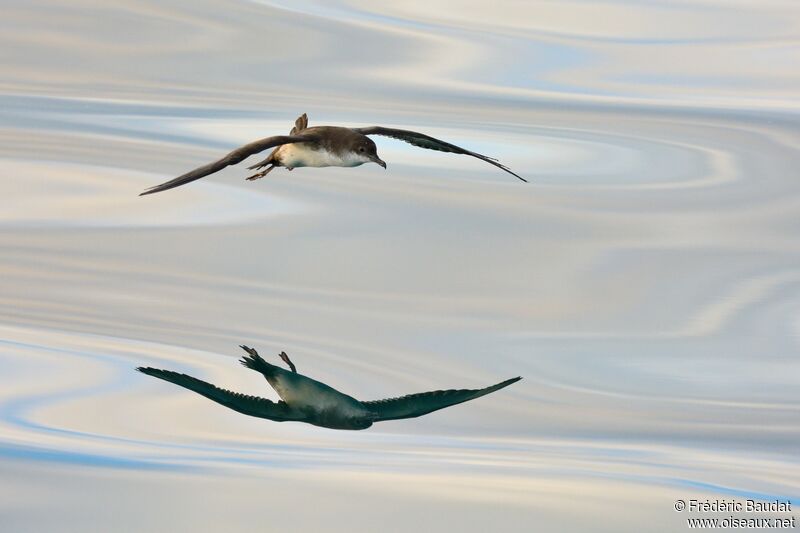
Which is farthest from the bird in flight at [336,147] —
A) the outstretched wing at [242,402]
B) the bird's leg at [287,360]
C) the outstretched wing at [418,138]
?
the outstretched wing at [242,402]

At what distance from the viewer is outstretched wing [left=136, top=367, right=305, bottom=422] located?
7.56 meters

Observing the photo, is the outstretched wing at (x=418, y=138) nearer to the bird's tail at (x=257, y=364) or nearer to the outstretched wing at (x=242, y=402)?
the bird's tail at (x=257, y=364)

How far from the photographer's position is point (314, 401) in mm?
7797

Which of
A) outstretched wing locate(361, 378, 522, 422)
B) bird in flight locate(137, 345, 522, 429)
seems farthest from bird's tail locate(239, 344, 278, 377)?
outstretched wing locate(361, 378, 522, 422)

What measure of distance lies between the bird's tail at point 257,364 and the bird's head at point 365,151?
2.04m

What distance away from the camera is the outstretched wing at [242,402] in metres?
7.56

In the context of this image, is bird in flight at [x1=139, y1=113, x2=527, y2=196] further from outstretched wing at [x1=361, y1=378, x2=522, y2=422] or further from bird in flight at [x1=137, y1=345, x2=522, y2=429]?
outstretched wing at [x1=361, y1=378, x2=522, y2=422]

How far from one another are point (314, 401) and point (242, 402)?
384 millimetres

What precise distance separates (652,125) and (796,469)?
6475mm


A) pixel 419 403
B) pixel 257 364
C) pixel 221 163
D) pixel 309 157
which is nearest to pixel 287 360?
pixel 257 364

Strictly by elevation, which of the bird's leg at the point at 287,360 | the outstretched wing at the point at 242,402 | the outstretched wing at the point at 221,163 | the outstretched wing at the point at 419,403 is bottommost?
the outstretched wing at the point at 242,402

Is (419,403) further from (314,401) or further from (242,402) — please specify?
(242,402)

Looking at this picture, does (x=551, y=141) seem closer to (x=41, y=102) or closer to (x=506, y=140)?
(x=506, y=140)

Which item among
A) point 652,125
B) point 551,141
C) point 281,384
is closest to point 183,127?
point 551,141
